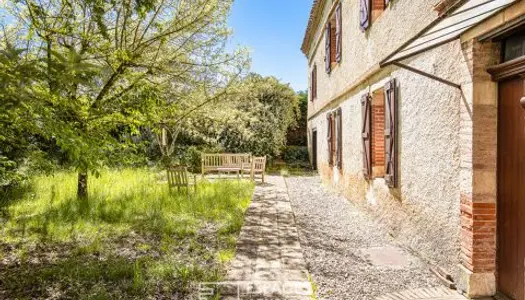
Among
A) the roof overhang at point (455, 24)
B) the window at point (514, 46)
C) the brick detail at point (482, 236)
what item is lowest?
the brick detail at point (482, 236)

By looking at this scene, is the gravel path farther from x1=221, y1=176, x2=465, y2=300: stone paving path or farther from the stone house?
the stone house

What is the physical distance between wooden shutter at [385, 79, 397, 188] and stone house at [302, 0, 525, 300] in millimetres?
15

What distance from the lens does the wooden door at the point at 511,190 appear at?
9.78 ft

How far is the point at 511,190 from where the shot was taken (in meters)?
3.13

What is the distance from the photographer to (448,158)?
3.79m

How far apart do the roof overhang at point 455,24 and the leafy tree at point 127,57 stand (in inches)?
129

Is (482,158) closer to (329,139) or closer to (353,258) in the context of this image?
(353,258)

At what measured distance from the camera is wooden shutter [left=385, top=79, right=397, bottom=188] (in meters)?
5.32

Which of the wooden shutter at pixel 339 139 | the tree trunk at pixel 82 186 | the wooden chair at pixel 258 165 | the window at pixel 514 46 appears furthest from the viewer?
the wooden chair at pixel 258 165

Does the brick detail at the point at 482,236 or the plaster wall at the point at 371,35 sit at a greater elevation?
the plaster wall at the point at 371,35

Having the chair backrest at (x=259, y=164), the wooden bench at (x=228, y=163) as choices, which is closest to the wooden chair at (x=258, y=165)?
the chair backrest at (x=259, y=164)

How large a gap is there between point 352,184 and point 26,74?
700 cm

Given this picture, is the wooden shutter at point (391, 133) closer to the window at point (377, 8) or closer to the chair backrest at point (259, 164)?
the window at point (377, 8)

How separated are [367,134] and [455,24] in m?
3.59
